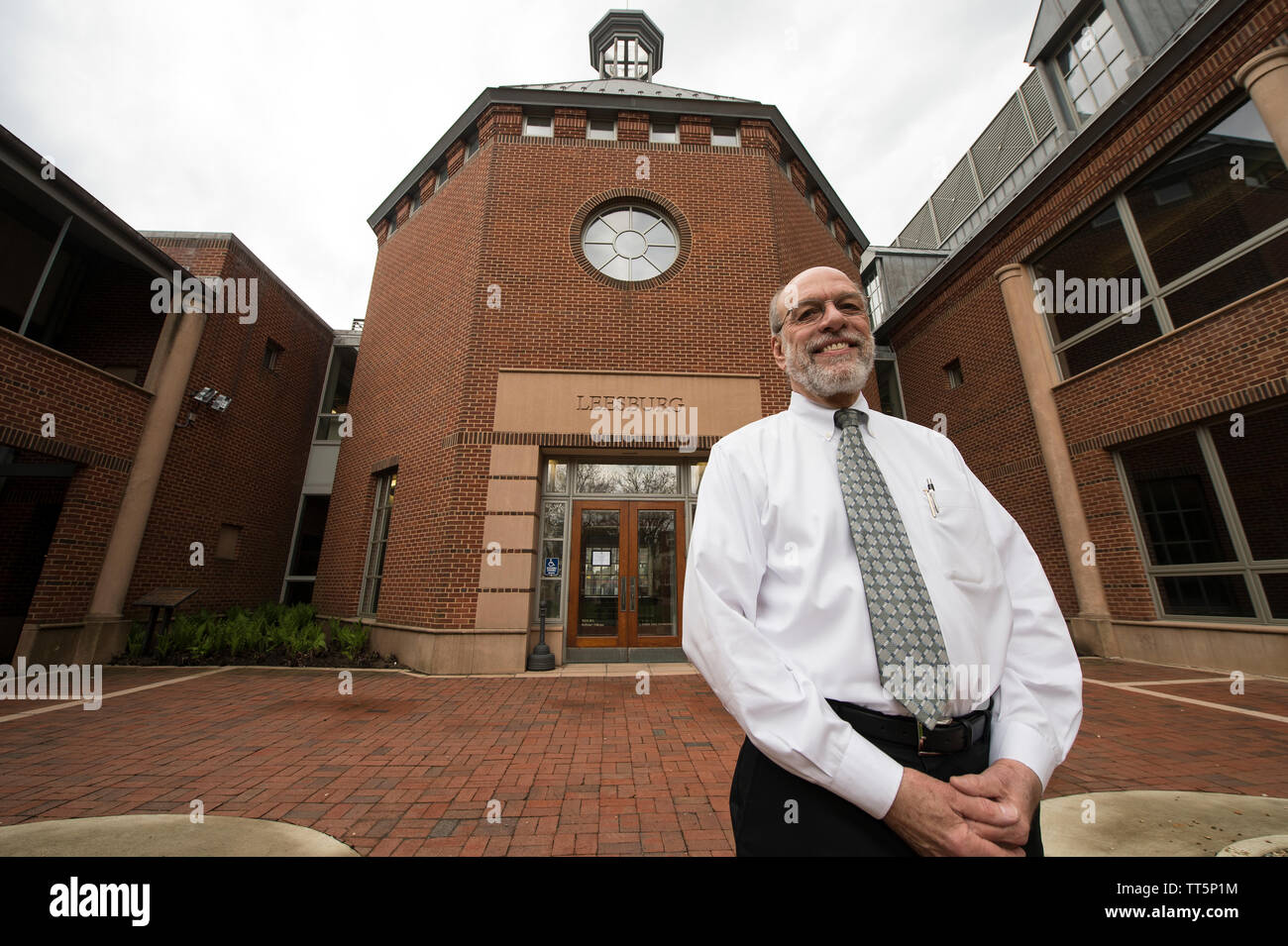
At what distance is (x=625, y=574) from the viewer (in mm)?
7723

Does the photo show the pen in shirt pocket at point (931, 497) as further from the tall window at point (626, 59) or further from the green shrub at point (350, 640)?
the tall window at point (626, 59)

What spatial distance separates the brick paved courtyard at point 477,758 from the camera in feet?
8.85

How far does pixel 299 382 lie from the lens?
12.3m

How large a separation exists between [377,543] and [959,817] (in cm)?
985

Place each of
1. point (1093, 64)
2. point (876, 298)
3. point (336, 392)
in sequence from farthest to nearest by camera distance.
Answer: point (876, 298) < point (336, 392) < point (1093, 64)

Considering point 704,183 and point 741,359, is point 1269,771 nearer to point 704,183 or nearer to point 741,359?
point 741,359

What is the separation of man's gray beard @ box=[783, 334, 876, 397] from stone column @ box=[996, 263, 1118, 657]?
9509 mm

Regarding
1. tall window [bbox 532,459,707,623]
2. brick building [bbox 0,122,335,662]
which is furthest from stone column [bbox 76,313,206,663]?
tall window [bbox 532,459,707,623]

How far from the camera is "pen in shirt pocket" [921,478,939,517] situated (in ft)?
4.78

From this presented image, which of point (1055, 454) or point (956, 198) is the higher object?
point (956, 198)
